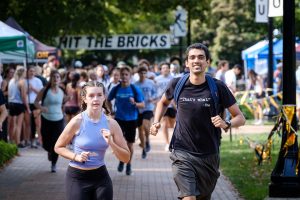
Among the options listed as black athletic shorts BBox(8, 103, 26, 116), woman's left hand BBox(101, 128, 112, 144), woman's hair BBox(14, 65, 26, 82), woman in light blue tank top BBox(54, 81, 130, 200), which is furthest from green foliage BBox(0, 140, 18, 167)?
woman's left hand BBox(101, 128, 112, 144)

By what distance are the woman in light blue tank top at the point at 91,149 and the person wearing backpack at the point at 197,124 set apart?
0.89 metres

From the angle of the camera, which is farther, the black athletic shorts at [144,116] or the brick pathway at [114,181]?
the black athletic shorts at [144,116]

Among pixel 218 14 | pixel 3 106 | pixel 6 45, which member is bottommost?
pixel 3 106

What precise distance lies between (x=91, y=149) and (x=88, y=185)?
0.30 m

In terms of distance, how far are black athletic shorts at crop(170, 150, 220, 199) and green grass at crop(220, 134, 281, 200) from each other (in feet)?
9.32

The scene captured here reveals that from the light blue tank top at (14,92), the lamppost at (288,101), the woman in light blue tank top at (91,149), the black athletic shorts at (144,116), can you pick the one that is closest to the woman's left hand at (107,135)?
the woman in light blue tank top at (91,149)

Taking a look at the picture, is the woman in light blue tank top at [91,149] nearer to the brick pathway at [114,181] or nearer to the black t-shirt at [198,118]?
the black t-shirt at [198,118]

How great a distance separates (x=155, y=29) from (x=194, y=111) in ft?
181

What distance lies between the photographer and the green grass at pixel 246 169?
10939 millimetres

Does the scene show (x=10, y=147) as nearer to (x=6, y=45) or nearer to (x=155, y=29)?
(x=6, y=45)

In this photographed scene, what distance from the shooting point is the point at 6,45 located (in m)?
11.8

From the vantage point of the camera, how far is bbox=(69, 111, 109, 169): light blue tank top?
21.7ft

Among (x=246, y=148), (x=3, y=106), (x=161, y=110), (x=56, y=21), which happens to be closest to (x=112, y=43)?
(x=56, y=21)

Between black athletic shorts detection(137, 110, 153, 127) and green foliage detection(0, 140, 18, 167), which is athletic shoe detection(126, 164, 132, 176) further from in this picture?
black athletic shorts detection(137, 110, 153, 127)
